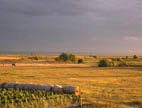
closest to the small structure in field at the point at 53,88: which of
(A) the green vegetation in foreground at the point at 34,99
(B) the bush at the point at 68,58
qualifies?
(A) the green vegetation in foreground at the point at 34,99

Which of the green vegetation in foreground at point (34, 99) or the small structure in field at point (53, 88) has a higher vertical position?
the small structure in field at point (53, 88)

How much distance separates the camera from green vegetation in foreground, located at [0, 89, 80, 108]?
22.5 metres

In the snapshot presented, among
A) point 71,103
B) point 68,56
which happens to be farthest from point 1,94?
point 68,56

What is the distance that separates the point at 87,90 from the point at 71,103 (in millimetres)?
6522

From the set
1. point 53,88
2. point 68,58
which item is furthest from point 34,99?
point 68,58

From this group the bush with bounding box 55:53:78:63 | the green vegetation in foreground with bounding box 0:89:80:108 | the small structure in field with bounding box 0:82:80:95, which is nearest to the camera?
the green vegetation in foreground with bounding box 0:89:80:108

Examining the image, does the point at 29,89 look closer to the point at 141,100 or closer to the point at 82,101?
the point at 82,101

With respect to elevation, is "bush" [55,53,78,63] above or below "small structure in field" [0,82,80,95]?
above

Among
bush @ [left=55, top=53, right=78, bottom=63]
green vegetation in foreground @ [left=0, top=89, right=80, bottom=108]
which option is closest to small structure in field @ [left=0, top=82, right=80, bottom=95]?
green vegetation in foreground @ [left=0, top=89, right=80, bottom=108]

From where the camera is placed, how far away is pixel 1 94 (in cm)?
2520

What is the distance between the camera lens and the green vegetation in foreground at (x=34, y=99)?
74.0 feet

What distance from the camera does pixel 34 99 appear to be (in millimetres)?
24078

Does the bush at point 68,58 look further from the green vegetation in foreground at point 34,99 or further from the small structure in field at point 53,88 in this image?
the green vegetation in foreground at point 34,99

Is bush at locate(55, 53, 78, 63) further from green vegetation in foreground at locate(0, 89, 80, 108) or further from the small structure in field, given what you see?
green vegetation in foreground at locate(0, 89, 80, 108)
